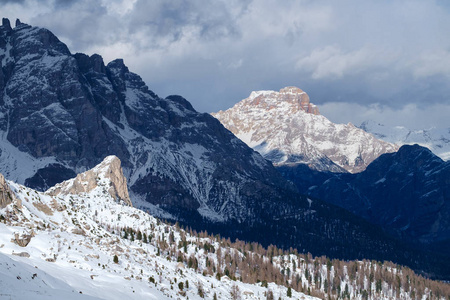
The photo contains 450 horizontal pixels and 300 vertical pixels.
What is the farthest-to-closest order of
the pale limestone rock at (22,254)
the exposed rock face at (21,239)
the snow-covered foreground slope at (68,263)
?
the exposed rock face at (21,239), the pale limestone rock at (22,254), the snow-covered foreground slope at (68,263)

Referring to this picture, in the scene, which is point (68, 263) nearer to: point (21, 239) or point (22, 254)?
point (21, 239)

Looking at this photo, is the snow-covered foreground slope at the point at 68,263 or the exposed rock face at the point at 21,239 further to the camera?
the exposed rock face at the point at 21,239

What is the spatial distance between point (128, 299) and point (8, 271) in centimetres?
3018

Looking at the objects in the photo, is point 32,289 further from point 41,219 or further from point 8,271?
point 41,219

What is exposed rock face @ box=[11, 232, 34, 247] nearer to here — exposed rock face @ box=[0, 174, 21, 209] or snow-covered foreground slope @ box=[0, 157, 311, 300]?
snow-covered foreground slope @ box=[0, 157, 311, 300]

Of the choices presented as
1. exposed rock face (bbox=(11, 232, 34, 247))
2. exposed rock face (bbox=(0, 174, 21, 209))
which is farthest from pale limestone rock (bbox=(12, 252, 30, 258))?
exposed rock face (bbox=(0, 174, 21, 209))

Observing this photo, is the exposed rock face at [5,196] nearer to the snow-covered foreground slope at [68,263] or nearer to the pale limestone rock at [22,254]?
the snow-covered foreground slope at [68,263]

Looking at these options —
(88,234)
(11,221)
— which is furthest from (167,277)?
(11,221)

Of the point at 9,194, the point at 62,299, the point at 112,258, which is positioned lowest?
the point at 62,299

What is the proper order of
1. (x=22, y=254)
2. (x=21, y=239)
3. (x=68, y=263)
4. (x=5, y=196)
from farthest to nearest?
(x=5, y=196), (x=68, y=263), (x=21, y=239), (x=22, y=254)

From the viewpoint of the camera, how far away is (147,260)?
188 metres

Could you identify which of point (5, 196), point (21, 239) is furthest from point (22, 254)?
point (5, 196)

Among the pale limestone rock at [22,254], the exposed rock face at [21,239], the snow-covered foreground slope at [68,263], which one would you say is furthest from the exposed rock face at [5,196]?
the pale limestone rock at [22,254]

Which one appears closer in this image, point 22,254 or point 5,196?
point 22,254
